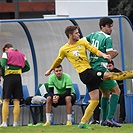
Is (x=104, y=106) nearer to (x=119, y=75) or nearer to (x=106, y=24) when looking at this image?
(x=119, y=75)

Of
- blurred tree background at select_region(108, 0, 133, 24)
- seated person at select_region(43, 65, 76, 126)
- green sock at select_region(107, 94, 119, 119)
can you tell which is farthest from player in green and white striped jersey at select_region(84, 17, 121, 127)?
blurred tree background at select_region(108, 0, 133, 24)

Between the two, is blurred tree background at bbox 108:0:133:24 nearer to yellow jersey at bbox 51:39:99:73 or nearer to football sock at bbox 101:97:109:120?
football sock at bbox 101:97:109:120

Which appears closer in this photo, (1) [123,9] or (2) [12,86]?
(2) [12,86]

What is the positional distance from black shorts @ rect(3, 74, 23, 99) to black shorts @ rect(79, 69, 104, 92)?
2.67 metres

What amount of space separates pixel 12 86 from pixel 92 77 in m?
2.95

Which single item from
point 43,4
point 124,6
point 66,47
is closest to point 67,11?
point 43,4

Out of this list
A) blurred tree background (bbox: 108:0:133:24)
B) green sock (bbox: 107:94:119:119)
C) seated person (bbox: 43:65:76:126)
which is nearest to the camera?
green sock (bbox: 107:94:119:119)

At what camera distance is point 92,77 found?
11453 mm

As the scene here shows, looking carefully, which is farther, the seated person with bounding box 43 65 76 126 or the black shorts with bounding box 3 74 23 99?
the seated person with bounding box 43 65 76 126

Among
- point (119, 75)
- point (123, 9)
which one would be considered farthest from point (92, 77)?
point (123, 9)

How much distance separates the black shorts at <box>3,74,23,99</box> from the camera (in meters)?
13.9

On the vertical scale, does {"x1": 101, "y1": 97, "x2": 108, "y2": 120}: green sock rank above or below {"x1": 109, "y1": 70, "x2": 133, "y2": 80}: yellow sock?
below

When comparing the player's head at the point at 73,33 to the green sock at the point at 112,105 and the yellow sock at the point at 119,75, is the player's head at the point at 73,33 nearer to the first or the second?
the yellow sock at the point at 119,75

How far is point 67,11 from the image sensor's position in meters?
22.0
